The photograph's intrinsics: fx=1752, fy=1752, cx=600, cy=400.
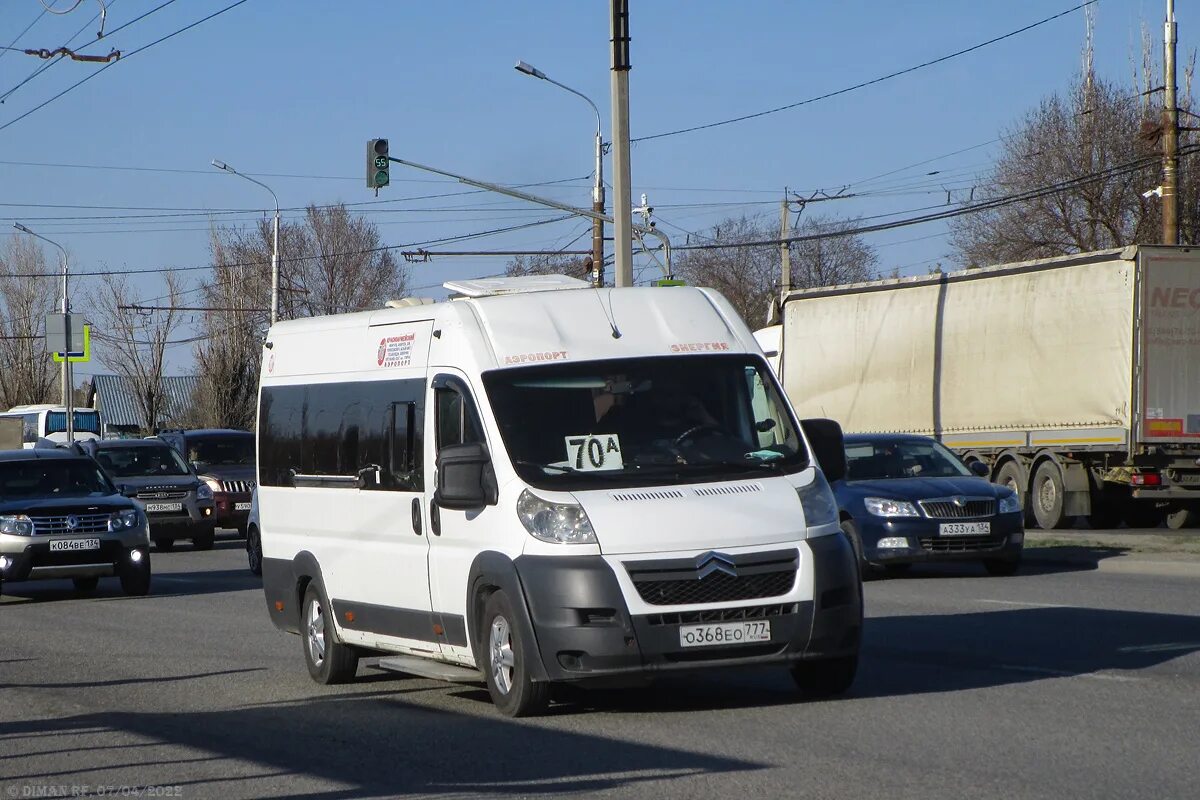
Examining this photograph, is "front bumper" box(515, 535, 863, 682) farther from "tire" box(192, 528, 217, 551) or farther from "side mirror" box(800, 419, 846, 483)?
"tire" box(192, 528, 217, 551)

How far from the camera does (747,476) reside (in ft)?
31.0

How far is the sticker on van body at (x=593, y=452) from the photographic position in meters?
9.42

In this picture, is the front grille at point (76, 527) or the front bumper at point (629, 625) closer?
the front bumper at point (629, 625)

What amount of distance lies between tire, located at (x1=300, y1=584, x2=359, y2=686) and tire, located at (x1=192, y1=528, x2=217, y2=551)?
1881cm

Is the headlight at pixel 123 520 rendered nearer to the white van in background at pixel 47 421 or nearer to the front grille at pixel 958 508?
the front grille at pixel 958 508

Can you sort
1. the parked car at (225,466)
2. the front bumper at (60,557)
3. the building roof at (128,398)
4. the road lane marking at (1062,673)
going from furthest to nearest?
the building roof at (128,398) < the parked car at (225,466) < the front bumper at (60,557) < the road lane marking at (1062,673)

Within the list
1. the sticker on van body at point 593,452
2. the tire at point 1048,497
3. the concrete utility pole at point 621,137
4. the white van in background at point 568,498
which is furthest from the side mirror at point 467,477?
the tire at point 1048,497

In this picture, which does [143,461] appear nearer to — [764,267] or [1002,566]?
[1002,566]

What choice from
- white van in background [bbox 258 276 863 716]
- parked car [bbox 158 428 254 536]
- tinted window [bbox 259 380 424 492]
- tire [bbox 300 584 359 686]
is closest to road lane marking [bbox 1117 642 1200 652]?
white van in background [bbox 258 276 863 716]

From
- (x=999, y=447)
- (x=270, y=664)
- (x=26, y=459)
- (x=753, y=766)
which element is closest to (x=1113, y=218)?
(x=999, y=447)

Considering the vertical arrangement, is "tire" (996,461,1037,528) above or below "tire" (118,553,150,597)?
above

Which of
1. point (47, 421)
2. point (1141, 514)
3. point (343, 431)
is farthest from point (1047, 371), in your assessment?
point (47, 421)

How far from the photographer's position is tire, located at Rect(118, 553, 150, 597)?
2020 centimetres

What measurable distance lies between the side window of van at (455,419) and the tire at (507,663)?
94 cm
